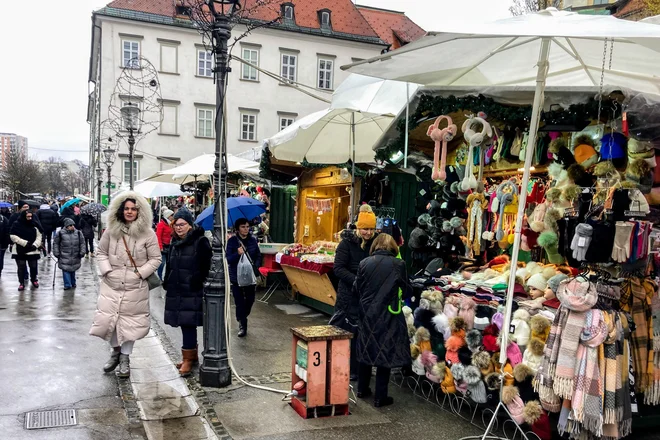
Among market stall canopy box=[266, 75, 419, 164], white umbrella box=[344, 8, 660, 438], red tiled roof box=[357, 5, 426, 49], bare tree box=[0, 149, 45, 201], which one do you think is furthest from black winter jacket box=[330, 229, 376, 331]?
bare tree box=[0, 149, 45, 201]

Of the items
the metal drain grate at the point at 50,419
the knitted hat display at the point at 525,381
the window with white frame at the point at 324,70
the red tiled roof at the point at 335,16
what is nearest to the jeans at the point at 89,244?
the metal drain grate at the point at 50,419

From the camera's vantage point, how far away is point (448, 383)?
16.6ft

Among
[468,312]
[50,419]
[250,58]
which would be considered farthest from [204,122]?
[468,312]

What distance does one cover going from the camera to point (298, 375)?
16.4ft

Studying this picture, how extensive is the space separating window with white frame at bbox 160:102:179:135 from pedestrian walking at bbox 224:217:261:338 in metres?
25.8

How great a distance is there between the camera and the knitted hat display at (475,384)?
4695 millimetres

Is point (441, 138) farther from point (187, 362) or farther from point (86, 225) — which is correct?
point (86, 225)

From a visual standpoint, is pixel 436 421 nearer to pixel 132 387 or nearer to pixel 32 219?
pixel 132 387

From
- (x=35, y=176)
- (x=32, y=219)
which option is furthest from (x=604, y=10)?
(x=35, y=176)

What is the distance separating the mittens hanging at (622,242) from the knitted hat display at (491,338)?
1.21 meters

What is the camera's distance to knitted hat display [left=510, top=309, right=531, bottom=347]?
4.46 m

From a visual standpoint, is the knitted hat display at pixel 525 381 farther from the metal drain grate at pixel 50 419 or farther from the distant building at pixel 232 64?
the distant building at pixel 232 64

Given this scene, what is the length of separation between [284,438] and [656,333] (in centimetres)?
323

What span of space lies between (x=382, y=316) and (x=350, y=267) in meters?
0.95
